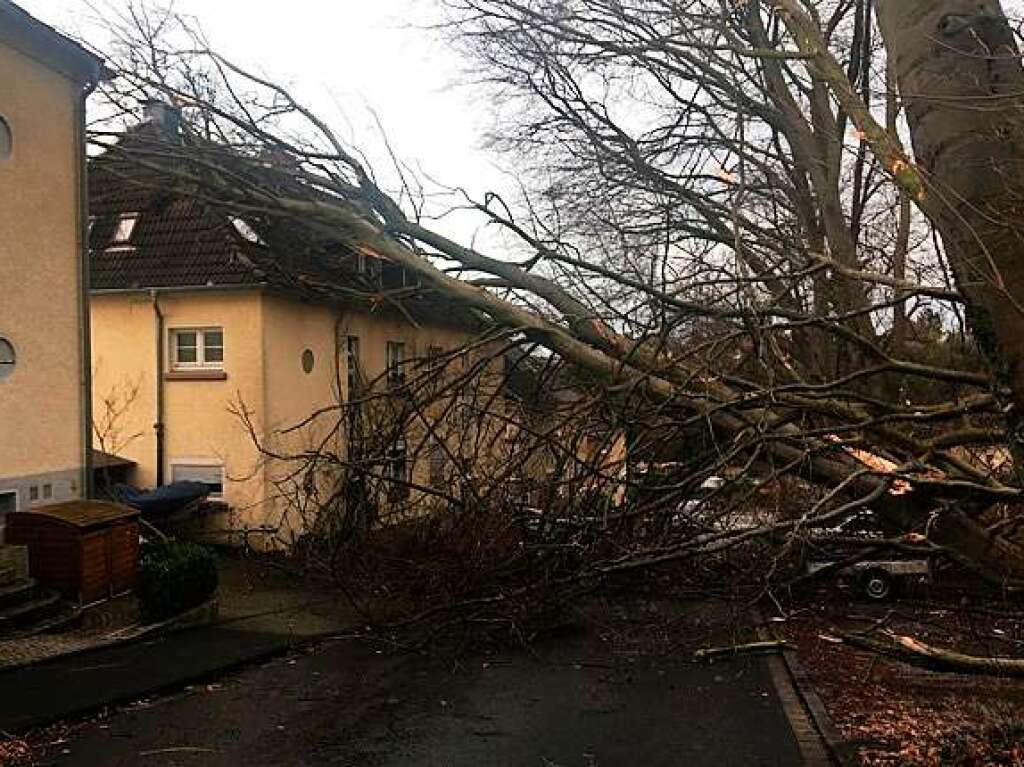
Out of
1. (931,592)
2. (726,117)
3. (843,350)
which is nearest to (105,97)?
(843,350)

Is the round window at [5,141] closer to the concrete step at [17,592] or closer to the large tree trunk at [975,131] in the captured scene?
the concrete step at [17,592]

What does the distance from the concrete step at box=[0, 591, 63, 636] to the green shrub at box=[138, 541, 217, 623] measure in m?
0.99

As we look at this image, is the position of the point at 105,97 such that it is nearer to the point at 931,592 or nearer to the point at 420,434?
the point at 420,434

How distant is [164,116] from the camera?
824 cm

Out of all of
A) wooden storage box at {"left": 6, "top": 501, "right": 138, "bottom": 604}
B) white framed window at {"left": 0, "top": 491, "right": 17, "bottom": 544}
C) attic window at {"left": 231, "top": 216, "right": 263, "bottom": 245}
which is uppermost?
attic window at {"left": 231, "top": 216, "right": 263, "bottom": 245}

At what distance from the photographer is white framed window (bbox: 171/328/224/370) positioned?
62.1 ft

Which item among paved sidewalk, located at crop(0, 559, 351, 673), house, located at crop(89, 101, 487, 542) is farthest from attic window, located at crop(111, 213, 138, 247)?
paved sidewalk, located at crop(0, 559, 351, 673)

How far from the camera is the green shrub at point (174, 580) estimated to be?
12547mm

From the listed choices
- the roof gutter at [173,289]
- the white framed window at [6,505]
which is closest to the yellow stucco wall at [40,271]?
the white framed window at [6,505]

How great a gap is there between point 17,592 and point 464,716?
17.9 ft

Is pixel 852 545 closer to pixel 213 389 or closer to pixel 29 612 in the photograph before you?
pixel 29 612

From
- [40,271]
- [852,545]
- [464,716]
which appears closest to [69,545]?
[40,271]

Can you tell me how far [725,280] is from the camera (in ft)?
21.1

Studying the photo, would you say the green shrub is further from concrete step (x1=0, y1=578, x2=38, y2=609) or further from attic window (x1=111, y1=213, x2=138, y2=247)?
attic window (x1=111, y1=213, x2=138, y2=247)
